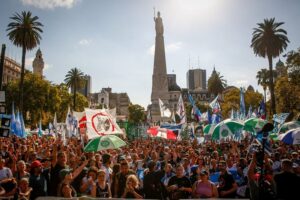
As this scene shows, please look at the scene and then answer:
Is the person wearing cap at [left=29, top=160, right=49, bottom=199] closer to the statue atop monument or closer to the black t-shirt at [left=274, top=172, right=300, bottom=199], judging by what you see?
the black t-shirt at [left=274, top=172, right=300, bottom=199]

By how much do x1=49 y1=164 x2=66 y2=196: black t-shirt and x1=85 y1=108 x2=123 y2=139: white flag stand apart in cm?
404

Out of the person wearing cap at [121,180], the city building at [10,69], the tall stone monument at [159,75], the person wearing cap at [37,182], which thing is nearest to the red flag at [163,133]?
the person wearing cap at [121,180]

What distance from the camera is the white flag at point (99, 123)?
1108 cm

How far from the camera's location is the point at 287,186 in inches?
213

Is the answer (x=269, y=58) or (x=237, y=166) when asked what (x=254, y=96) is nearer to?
(x=269, y=58)

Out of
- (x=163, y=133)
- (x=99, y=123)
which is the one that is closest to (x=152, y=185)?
(x=99, y=123)

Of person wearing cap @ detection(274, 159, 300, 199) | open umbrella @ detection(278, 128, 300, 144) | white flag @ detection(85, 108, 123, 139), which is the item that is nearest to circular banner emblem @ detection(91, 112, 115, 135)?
white flag @ detection(85, 108, 123, 139)

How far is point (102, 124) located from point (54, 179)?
4.86m

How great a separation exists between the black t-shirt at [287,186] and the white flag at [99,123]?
6899mm

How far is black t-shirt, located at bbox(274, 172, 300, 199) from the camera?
5379 millimetres

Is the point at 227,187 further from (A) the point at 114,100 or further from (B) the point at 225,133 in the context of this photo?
(A) the point at 114,100

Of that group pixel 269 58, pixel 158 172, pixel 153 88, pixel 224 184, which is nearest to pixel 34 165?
pixel 158 172

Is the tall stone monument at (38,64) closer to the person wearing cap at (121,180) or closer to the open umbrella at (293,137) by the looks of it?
the open umbrella at (293,137)

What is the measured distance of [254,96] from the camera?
7612 cm
